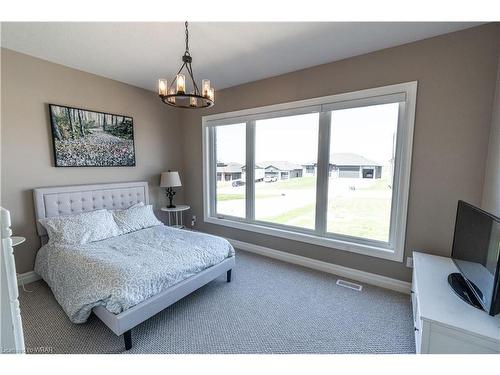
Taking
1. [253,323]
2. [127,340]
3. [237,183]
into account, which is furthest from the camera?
[237,183]

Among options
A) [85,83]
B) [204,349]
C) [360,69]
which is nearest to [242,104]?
[360,69]

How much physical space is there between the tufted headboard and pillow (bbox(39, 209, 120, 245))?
0.62 ft

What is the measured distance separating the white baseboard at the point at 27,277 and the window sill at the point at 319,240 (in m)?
2.36

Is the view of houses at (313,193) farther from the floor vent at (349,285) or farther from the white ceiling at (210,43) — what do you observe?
the white ceiling at (210,43)

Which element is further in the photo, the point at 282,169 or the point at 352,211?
the point at 282,169

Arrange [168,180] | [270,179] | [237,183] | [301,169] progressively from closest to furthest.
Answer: [301,169] → [270,179] → [168,180] → [237,183]

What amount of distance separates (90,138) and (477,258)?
13.6 feet

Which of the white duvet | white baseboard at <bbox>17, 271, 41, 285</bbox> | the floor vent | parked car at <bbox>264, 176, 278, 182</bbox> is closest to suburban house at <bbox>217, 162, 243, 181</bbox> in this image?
parked car at <bbox>264, 176, 278, 182</bbox>

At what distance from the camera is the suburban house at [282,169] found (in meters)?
3.12

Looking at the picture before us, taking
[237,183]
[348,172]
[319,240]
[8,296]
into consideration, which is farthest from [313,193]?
[8,296]

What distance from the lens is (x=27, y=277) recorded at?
2.55 meters

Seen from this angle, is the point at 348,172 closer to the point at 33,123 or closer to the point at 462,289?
the point at 462,289

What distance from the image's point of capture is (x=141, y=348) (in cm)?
165
